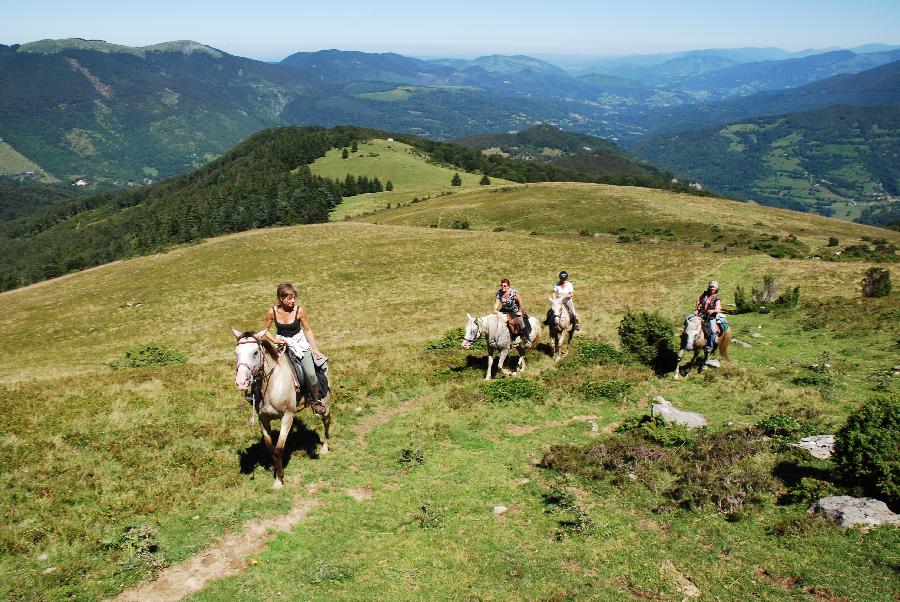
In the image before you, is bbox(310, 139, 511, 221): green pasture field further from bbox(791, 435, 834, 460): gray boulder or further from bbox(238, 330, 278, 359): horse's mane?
bbox(791, 435, 834, 460): gray boulder

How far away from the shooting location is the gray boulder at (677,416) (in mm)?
15221

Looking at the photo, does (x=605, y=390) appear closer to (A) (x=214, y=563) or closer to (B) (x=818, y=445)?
(B) (x=818, y=445)

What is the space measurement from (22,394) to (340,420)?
10.5 meters

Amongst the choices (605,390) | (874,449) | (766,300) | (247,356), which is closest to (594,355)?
(605,390)

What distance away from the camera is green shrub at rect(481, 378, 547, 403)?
18078 mm

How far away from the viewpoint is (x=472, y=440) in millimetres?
15461

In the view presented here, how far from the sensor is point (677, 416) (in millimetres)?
15531

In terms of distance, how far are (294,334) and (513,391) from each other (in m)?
9.03

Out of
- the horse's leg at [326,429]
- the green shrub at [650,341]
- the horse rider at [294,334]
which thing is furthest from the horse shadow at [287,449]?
the green shrub at [650,341]

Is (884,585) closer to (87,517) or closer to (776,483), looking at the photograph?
(776,483)

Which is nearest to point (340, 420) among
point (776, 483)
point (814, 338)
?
point (776, 483)

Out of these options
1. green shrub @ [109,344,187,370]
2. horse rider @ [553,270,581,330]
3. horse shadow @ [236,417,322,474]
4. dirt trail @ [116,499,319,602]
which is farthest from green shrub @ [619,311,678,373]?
green shrub @ [109,344,187,370]

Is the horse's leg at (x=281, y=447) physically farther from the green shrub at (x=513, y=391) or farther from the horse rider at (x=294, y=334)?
the green shrub at (x=513, y=391)

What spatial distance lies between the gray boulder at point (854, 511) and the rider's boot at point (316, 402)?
11799 mm
